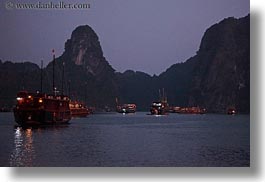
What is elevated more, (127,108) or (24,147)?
(127,108)

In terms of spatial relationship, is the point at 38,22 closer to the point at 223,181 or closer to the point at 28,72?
the point at 28,72

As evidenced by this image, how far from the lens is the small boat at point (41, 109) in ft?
25.4

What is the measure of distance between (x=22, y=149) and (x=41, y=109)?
65.4 inches

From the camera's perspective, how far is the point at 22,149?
7.41 metres

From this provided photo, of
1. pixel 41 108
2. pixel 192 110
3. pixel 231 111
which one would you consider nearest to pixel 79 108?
pixel 41 108

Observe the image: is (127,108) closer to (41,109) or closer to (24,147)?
(24,147)

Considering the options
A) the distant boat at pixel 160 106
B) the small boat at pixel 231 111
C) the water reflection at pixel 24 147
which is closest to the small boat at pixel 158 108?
the distant boat at pixel 160 106

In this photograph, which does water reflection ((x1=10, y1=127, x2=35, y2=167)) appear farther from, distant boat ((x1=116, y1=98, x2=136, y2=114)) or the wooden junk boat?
distant boat ((x1=116, y1=98, x2=136, y2=114))

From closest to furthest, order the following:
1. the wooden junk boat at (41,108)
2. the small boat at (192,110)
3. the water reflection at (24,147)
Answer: the water reflection at (24,147), the small boat at (192,110), the wooden junk boat at (41,108)

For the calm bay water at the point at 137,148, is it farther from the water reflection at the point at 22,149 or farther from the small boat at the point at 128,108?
the small boat at the point at 128,108

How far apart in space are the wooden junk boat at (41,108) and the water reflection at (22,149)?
0.89ft

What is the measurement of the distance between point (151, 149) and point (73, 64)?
1864 mm

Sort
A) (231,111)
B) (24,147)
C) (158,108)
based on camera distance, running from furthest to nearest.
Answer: (24,147) < (158,108) < (231,111)

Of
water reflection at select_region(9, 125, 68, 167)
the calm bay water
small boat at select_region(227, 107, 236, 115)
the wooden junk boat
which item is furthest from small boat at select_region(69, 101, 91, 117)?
small boat at select_region(227, 107, 236, 115)
